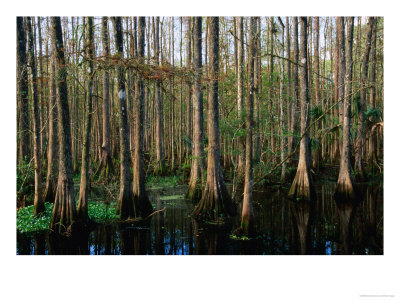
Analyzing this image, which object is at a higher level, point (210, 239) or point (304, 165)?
point (304, 165)

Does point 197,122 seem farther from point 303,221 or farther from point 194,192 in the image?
point 303,221

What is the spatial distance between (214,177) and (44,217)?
12.5 ft

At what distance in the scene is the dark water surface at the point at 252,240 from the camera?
582 cm

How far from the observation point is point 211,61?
817 centimetres

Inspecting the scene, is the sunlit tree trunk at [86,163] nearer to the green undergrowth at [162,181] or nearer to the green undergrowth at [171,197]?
the green undergrowth at [171,197]

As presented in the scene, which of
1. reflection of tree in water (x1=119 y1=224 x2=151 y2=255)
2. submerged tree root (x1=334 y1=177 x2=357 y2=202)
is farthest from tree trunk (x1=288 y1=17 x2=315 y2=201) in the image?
reflection of tree in water (x1=119 y1=224 x2=151 y2=255)

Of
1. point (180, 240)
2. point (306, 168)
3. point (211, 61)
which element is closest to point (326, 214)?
point (306, 168)

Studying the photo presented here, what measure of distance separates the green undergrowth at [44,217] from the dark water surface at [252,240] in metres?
0.35

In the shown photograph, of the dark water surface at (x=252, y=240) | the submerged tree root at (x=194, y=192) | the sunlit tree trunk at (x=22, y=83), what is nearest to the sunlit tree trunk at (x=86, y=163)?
the dark water surface at (x=252, y=240)

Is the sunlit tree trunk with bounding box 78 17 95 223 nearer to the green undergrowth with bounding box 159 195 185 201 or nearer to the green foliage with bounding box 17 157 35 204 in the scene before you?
the green foliage with bounding box 17 157 35 204

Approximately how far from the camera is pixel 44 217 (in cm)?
750

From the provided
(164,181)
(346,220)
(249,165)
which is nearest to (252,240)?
(249,165)

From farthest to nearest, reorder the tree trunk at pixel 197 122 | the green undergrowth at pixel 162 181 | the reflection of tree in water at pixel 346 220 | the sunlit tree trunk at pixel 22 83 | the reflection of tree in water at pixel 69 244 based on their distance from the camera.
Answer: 1. the green undergrowth at pixel 162 181
2. the tree trunk at pixel 197 122
3. the sunlit tree trunk at pixel 22 83
4. the reflection of tree in water at pixel 346 220
5. the reflection of tree in water at pixel 69 244
